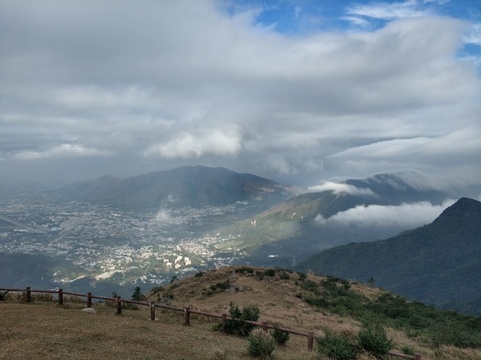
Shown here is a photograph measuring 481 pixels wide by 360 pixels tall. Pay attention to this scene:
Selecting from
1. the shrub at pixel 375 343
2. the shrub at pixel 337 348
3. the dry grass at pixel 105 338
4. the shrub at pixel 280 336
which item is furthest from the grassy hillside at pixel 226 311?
the shrub at pixel 375 343

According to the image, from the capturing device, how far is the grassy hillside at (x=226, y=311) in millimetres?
15242

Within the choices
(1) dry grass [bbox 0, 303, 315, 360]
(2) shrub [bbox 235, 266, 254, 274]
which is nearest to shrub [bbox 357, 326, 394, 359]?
(1) dry grass [bbox 0, 303, 315, 360]

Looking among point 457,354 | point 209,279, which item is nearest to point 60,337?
point 457,354

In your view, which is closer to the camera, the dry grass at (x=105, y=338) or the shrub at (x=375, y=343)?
the dry grass at (x=105, y=338)

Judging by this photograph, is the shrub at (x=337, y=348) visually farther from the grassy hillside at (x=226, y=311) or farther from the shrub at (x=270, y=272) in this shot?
the shrub at (x=270, y=272)

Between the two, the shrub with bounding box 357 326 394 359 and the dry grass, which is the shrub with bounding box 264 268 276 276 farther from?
the shrub with bounding box 357 326 394 359

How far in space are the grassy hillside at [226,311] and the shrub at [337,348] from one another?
0.59 meters

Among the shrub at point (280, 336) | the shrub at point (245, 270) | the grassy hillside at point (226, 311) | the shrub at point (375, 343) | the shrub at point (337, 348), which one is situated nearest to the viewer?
the shrub at point (337, 348)

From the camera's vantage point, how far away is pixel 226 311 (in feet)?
89.6

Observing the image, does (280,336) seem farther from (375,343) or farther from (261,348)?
(375,343)

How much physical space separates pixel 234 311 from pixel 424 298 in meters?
202

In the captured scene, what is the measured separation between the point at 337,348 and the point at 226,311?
44.1ft

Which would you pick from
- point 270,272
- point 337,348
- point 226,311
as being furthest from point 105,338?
point 270,272

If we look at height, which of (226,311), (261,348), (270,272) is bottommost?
(226,311)
